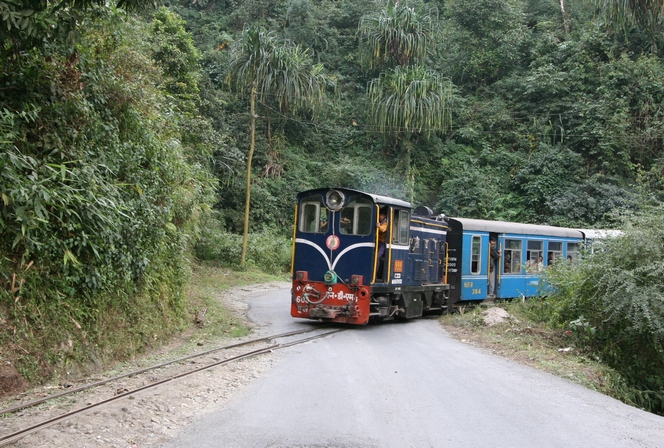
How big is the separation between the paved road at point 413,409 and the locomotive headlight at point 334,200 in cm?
365

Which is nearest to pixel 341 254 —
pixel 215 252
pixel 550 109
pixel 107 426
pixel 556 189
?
pixel 107 426

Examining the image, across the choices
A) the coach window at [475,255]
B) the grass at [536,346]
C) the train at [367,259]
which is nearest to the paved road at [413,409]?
the grass at [536,346]

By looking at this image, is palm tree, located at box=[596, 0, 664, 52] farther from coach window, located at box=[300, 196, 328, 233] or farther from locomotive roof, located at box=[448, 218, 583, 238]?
coach window, located at box=[300, 196, 328, 233]

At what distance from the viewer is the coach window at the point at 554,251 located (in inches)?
747

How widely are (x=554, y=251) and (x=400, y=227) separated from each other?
319 inches

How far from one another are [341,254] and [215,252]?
509 inches

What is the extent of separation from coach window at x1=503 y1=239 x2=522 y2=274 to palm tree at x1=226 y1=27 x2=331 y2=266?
45.9ft

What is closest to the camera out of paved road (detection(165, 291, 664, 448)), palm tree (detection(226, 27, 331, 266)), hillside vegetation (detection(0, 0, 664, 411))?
paved road (detection(165, 291, 664, 448))

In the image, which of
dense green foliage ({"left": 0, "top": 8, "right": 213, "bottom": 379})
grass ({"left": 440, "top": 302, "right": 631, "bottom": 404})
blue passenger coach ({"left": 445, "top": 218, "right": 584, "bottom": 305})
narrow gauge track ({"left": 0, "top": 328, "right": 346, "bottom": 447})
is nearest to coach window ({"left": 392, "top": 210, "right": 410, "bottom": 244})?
grass ({"left": 440, "top": 302, "right": 631, "bottom": 404})

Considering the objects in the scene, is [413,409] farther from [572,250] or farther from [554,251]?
[572,250]

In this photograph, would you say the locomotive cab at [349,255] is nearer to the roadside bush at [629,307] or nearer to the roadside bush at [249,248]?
the roadside bush at [629,307]

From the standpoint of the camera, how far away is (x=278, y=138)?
3269 centimetres

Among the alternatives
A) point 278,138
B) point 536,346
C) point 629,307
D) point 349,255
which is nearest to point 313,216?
point 349,255

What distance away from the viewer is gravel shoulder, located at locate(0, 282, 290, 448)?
547 cm
